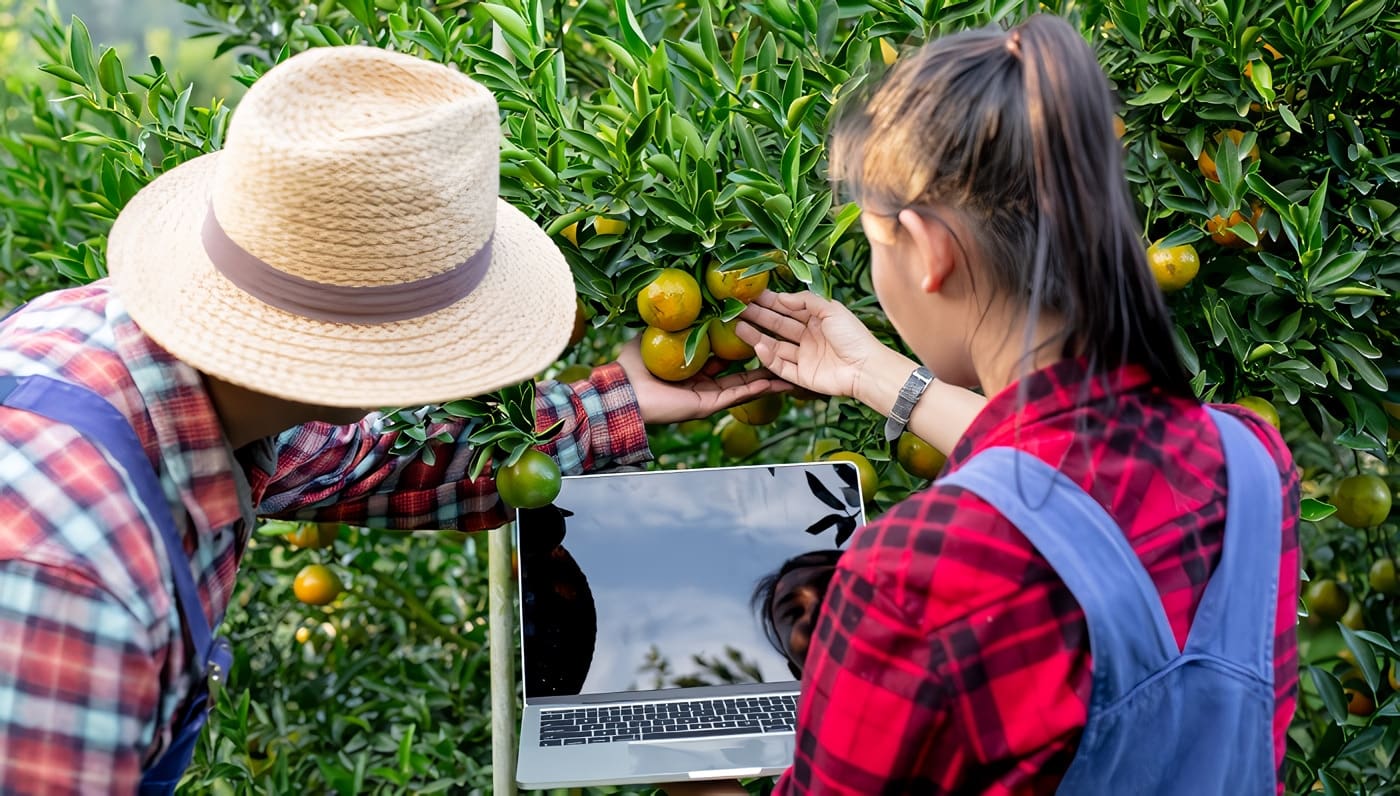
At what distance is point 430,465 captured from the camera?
1615mm

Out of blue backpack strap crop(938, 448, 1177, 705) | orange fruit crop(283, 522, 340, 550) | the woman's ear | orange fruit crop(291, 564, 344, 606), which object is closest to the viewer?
blue backpack strap crop(938, 448, 1177, 705)

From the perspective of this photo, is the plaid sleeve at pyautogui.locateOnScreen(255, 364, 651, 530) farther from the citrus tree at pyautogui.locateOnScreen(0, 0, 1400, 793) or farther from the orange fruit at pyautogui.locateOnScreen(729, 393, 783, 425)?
the orange fruit at pyautogui.locateOnScreen(729, 393, 783, 425)

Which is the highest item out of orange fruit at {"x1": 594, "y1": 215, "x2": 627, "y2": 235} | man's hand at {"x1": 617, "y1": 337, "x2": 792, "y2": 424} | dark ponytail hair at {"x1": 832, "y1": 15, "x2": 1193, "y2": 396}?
dark ponytail hair at {"x1": 832, "y1": 15, "x2": 1193, "y2": 396}

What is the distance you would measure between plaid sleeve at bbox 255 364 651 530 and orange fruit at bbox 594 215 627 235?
214 millimetres

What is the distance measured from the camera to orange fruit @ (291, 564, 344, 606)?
2283 millimetres

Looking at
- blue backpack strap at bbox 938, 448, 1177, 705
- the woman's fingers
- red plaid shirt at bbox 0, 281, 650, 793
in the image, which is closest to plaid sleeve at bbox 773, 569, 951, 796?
blue backpack strap at bbox 938, 448, 1177, 705

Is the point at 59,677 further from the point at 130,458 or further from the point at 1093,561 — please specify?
the point at 1093,561

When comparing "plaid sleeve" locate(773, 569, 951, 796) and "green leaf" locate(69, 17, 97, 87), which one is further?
"green leaf" locate(69, 17, 97, 87)

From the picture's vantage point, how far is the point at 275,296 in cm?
113

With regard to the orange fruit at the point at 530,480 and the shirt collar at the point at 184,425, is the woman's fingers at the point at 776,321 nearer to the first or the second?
the orange fruit at the point at 530,480

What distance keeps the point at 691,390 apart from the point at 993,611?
843 mm

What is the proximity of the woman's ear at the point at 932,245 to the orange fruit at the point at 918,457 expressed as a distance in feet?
2.05

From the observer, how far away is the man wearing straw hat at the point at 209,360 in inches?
38.2

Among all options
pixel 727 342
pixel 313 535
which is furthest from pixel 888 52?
pixel 313 535
